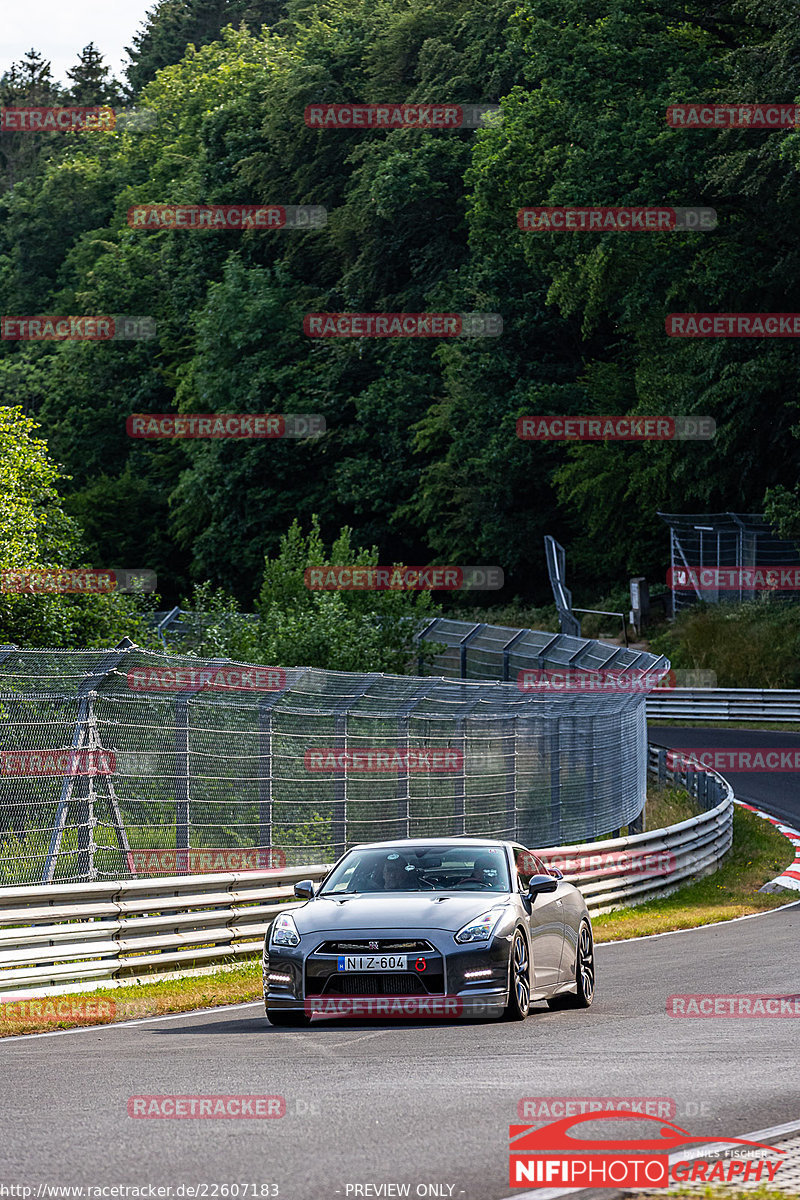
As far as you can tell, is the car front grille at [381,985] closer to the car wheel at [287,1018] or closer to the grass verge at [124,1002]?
the car wheel at [287,1018]

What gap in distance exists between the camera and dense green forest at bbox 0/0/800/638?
156ft

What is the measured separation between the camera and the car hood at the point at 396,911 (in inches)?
413

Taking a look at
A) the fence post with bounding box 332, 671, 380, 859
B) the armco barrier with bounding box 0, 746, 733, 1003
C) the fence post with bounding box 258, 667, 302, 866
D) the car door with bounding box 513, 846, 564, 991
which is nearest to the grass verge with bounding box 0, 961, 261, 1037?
the armco barrier with bounding box 0, 746, 733, 1003

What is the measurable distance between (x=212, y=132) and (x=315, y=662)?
4346 centimetres

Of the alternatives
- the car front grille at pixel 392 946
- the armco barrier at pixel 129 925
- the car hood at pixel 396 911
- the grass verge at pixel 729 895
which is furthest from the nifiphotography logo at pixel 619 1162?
the grass verge at pixel 729 895

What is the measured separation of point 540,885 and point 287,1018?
1.86m

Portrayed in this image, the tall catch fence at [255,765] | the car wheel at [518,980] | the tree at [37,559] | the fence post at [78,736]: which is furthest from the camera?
the tree at [37,559]

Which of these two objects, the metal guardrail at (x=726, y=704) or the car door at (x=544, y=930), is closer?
the car door at (x=544, y=930)

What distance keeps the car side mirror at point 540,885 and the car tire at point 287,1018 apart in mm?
1675

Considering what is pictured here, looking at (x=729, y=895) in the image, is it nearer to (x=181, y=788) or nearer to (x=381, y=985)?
(x=181, y=788)

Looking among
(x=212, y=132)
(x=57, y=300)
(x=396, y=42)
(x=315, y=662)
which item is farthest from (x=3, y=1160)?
(x=57, y=300)

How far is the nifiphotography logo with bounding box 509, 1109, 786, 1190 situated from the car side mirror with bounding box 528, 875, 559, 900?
4.42 meters

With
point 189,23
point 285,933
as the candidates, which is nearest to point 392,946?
point 285,933

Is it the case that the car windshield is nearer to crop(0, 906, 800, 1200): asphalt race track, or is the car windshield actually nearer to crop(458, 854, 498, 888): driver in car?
crop(458, 854, 498, 888): driver in car
